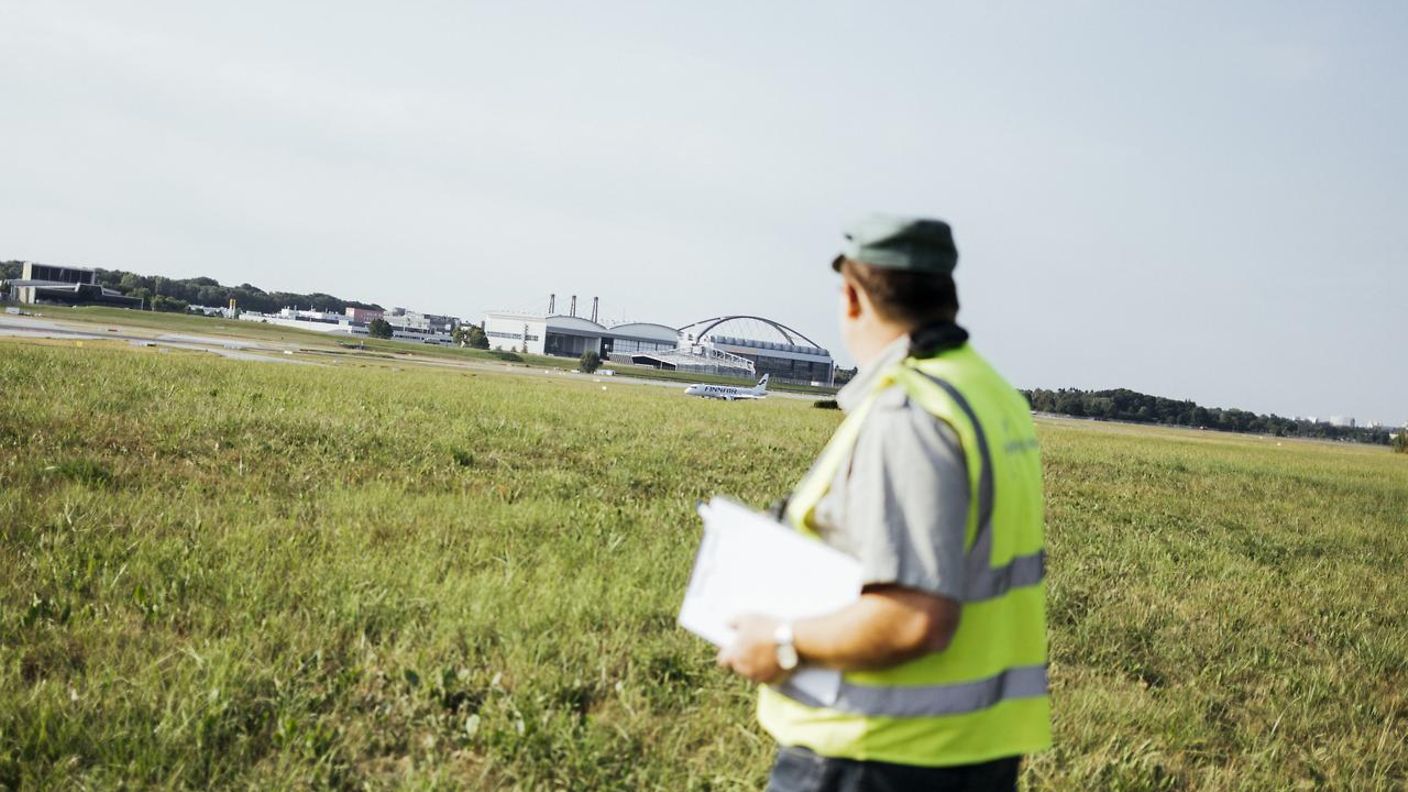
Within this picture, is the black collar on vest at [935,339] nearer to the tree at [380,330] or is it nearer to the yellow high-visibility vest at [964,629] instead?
the yellow high-visibility vest at [964,629]

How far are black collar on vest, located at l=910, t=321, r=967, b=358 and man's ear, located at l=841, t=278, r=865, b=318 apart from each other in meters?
0.17

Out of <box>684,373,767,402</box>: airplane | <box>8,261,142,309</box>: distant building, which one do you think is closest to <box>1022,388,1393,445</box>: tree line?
<box>684,373,767,402</box>: airplane

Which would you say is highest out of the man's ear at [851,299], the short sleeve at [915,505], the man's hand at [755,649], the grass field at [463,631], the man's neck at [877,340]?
the man's ear at [851,299]

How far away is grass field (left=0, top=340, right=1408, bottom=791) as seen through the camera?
4.43 meters

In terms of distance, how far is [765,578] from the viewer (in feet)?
7.63

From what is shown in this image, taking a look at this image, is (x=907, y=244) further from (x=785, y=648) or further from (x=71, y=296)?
(x=71, y=296)

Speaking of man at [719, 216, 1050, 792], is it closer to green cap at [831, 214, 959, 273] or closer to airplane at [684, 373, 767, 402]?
green cap at [831, 214, 959, 273]

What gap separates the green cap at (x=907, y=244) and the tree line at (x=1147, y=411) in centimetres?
14377

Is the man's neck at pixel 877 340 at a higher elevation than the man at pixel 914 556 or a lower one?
higher

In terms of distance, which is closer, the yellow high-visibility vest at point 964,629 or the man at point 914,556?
the man at point 914,556

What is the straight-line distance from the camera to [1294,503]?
19844mm

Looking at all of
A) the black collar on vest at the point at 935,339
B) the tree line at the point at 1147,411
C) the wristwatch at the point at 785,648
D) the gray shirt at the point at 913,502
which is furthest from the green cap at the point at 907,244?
the tree line at the point at 1147,411

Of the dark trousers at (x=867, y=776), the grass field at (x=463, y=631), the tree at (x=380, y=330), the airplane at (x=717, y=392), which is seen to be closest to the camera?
the dark trousers at (x=867, y=776)

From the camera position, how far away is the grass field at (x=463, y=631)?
443 centimetres
